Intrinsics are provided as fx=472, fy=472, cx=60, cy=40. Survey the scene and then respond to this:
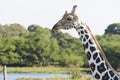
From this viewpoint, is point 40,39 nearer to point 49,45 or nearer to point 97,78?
point 49,45

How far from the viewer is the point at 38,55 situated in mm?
59594

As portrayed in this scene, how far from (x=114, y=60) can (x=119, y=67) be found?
108 cm

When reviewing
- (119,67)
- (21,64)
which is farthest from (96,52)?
(21,64)

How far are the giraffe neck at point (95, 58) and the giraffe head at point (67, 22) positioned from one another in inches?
4.6

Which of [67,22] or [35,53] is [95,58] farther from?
[35,53]

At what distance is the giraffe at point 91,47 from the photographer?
322 inches

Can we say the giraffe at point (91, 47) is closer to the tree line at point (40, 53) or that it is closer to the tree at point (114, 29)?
the tree line at point (40, 53)

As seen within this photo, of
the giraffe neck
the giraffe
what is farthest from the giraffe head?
the giraffe neck

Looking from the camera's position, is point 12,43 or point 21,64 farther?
point 12,43

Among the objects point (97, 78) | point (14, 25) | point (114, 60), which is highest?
point (14, 25)

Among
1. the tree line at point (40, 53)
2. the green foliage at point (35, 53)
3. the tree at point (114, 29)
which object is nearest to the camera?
the tree line at point (40, 53)

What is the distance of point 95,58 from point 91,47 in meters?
0.21

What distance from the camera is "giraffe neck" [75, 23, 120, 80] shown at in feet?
26.7

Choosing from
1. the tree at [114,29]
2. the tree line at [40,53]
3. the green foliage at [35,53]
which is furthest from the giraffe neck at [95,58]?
the tree at [114,29]
